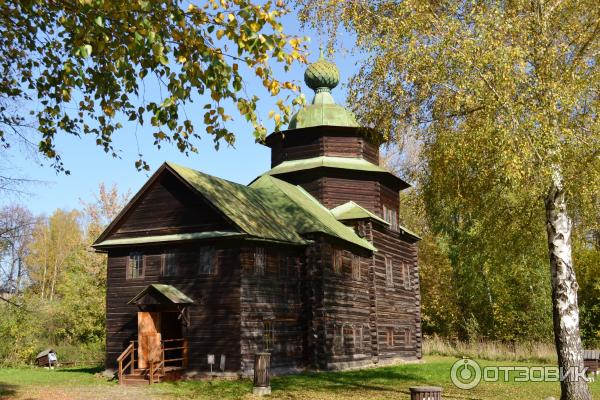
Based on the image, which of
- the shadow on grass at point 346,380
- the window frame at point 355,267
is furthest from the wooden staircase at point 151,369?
the window frame at point 355,267

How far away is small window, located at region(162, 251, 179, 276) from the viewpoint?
25.7 m

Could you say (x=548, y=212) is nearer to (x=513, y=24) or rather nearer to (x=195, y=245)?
(x=513, y=24)

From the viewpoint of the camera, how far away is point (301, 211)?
28656mm

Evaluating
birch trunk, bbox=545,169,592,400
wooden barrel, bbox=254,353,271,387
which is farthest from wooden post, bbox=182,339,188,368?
birch trunk, bbox=545,169,592,400

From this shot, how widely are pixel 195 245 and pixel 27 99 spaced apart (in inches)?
551

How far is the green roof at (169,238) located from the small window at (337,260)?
19.0 feet

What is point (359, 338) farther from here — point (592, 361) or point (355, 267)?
point (592, 361)

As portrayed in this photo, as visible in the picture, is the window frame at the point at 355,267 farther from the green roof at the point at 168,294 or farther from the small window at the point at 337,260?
the green roof at the point at 168,294

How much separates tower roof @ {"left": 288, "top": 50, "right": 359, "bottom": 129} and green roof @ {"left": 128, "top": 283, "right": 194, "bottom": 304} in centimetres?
1181

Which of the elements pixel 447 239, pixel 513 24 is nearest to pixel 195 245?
pixel 513 24

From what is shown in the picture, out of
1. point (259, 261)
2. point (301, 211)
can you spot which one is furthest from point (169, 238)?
point (301, 211)

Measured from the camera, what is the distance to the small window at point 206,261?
24844 millimetres

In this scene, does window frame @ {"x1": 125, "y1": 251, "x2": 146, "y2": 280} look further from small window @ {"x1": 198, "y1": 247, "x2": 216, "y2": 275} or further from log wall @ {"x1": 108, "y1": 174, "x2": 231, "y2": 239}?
small window @ {"x1": 198, "y1": 247, "x2": 216, "y2": 275}

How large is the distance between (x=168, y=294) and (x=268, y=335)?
428 centimetres
